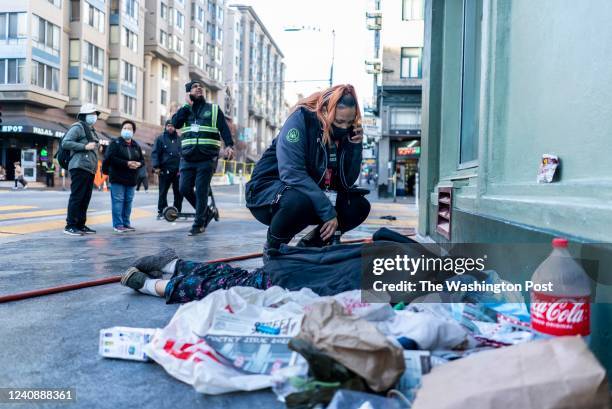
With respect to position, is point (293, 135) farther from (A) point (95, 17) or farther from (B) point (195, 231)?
(A) point (95, 17)

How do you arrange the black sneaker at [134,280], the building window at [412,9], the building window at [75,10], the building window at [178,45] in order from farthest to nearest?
the building window at [178,45]
the building window at [75,10]
the building window at [412,9]
the black sneaker at [134,280]

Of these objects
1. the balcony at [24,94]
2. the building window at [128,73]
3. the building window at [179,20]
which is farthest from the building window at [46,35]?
the building window at [179,20]

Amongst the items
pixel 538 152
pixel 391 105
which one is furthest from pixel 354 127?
pixel 391 105

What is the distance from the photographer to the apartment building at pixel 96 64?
31.4 m

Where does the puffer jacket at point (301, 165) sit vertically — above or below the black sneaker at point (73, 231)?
above

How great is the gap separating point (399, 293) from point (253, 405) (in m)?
1.19

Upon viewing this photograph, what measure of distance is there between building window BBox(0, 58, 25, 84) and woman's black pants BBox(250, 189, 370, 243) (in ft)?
109

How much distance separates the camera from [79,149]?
6.79 meters

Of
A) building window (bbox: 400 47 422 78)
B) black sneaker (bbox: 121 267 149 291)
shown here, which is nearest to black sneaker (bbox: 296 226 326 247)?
black sneaker (bbox: 121 267 149 291)

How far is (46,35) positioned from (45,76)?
2794 mm

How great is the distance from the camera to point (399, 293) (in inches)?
107

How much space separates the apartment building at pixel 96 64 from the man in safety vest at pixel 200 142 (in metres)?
10.3

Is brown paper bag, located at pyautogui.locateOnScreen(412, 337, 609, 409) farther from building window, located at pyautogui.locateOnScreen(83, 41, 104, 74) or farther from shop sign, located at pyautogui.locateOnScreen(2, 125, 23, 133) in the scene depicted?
building window, located at pyautogui.locateOnScreen(83, 41, 104, 74)

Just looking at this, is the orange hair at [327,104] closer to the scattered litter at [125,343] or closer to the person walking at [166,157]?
the scattered litter at [125,343]
